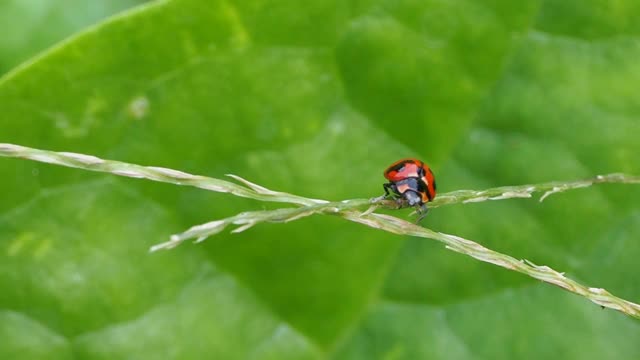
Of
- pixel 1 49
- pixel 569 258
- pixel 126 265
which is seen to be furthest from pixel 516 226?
pixel 1 49

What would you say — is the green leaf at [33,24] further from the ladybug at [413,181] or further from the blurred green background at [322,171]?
the ladybug at [413,181]

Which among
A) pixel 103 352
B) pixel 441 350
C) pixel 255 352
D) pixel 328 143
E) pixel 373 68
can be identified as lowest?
pixel 103 352

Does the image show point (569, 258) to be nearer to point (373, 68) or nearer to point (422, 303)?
point (422, 303)

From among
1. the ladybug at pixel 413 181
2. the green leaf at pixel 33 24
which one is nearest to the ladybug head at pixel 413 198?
the ladybug at pixel 413 181

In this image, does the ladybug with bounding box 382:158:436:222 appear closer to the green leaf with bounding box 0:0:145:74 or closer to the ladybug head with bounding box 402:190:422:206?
the ladybug head with bounding box 402:190:422:206

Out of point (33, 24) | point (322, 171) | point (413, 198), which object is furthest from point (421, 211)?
point (33, 24)

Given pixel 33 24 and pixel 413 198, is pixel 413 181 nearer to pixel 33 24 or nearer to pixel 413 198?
pixel 413 198

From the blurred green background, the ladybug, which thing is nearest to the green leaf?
the blurred green background
